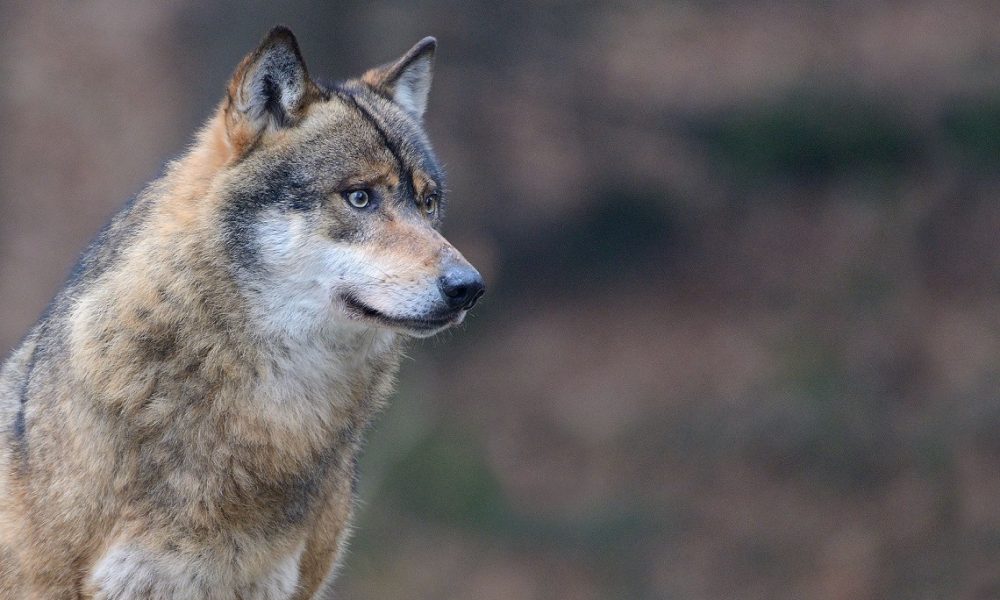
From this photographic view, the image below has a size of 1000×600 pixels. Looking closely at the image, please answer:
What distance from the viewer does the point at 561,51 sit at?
12883 millimetres

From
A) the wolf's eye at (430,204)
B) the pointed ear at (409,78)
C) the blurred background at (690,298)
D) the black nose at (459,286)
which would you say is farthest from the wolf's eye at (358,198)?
the blurred background at (690,298)

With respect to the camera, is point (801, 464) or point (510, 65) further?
point (510, 65)

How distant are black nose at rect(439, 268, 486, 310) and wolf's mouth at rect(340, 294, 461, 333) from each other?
0.08 m

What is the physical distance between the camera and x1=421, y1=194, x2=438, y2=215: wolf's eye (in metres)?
5.17

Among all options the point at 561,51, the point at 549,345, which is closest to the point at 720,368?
the point at 549,345

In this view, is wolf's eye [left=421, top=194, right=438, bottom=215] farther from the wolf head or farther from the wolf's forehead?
the wolf head

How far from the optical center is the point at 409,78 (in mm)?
5695

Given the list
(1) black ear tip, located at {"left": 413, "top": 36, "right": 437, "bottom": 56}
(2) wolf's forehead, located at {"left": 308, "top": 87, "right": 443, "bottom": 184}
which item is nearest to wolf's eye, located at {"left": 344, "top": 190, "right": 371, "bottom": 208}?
(2) wolf's forehead, located at {"left": 308, "top": 87, "right": 443, "bottom": 184}

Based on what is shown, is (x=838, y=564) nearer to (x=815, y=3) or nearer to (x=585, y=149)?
(x=585, y=149)

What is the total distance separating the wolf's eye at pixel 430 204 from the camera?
17.0 feet

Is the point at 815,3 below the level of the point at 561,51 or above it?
above

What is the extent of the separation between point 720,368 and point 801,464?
128 centimetres

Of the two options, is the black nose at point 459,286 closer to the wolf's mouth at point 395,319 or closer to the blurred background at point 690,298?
the wolf's mouth at point 395,319

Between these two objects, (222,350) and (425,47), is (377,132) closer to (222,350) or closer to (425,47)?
(425,47)
